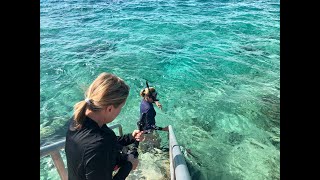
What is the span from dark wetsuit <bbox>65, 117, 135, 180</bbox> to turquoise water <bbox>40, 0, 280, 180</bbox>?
109 inches

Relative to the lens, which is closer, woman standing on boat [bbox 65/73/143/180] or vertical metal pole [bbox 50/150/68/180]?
woman standing on boat [bbox 65/73/143/180]

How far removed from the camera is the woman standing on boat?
6.59 feet

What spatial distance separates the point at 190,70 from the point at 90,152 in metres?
8.30

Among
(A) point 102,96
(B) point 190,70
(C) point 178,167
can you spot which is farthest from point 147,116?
(B) point 190,70

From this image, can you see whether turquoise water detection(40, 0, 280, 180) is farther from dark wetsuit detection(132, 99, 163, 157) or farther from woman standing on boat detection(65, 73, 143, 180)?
woman standing on boat detection(65, 73, 143, 180)

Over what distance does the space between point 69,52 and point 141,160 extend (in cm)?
829

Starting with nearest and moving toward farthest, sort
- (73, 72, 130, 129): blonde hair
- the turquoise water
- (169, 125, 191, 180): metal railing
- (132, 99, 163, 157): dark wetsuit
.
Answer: (73, 72, 130, 129): blonde hair
(169, 125, 191, 180): metal railing
(132, 99, 163, 157): dark wetsuit
the turquoise water

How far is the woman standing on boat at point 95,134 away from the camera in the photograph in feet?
6.59

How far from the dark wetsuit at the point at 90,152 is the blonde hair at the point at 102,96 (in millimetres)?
81

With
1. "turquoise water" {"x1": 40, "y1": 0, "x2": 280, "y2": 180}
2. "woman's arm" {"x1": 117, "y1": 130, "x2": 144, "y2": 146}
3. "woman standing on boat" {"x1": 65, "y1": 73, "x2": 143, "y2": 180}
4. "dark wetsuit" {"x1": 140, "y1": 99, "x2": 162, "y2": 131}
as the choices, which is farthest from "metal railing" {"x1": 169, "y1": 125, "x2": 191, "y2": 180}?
"turquoise water" {"x1": 40, "y1": 0, "x2": 280, "y2": 180}

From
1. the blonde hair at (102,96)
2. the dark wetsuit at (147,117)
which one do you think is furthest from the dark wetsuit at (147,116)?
the blonde hair at (102,96)

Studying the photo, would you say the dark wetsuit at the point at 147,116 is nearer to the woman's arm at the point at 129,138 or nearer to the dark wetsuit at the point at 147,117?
the dark wetsuit at the point at 147,117

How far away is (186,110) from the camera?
746cm

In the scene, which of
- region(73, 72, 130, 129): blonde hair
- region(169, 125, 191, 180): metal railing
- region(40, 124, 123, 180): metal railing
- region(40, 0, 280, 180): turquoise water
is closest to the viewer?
region(73, 72, 130, 129): blonde hair
